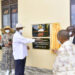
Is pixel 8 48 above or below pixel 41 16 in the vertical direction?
below

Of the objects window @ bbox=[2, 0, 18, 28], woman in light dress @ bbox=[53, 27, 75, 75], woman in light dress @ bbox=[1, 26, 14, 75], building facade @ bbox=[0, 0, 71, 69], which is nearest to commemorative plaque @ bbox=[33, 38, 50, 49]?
building facade @ bbox=[0, 0, 71, 69]

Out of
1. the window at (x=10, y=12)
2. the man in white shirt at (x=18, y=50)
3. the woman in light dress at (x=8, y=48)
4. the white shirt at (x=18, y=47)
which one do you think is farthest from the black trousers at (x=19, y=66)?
the window at (x=10, y=12)

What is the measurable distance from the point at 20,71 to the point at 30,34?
154 cm

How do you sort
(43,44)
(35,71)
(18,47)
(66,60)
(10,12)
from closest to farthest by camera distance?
1. (66,60)
2. (18,47)
3. (43,44)
4. (35,71)
5. (10,12)

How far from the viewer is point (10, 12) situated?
6.85 meters

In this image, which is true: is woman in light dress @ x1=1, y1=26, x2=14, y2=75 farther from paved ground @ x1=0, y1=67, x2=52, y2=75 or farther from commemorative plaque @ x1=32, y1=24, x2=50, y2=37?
commemorative plaque @ x1=32, y1=24, x2=50, y2=37

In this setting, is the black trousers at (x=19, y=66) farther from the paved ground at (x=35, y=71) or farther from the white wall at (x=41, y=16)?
the white wall at (x=41, y=16)

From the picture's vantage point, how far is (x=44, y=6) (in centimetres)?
547

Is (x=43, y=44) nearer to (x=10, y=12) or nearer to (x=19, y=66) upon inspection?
(x=19, y=66)

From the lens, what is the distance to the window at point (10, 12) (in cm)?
664

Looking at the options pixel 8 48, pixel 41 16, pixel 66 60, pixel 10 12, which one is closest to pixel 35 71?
pixel 8 48

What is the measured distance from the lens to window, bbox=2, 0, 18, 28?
6.64 meters

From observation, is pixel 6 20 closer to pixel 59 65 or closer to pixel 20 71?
pixel 20 71

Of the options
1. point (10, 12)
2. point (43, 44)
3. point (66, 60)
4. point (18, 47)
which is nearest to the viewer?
point (66, 60)
